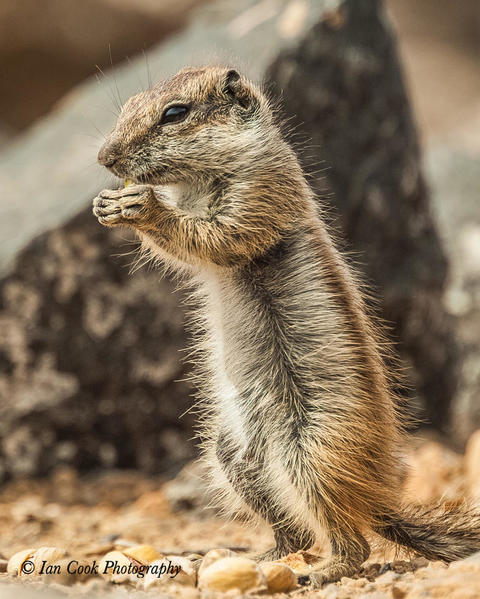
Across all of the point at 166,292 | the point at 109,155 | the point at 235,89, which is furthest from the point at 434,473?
the point at 109,155

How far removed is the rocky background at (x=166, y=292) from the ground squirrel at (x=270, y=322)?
3.98 feet

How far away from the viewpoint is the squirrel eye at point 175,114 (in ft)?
11.7

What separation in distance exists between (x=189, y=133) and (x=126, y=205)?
44 centimetres

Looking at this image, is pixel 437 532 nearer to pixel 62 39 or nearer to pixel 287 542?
pixel 287 542

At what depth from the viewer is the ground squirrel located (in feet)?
10.6

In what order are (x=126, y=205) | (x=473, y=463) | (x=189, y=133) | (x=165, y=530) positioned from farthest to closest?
(x=473, y=463), (x=165, y=530), (x=189, y=133), (x=126, y=205)

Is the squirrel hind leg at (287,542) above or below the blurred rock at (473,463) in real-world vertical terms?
below

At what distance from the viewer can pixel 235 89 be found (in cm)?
370

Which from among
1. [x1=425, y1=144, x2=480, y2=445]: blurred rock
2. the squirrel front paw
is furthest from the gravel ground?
the squirrel front paw

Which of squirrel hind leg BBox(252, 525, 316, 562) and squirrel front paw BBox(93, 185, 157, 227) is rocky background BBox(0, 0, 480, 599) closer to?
squirrel hind leg BBox(252, 525, 316, 562)

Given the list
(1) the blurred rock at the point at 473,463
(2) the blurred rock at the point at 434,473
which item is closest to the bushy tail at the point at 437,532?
(2) the blurred rock at the point at 434,473

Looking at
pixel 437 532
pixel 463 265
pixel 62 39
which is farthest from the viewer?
pixel 62 39

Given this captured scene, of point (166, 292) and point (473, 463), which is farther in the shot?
point (166, 292)

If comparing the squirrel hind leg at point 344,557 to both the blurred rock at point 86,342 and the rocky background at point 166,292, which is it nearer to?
the rocky background at point 166,292
